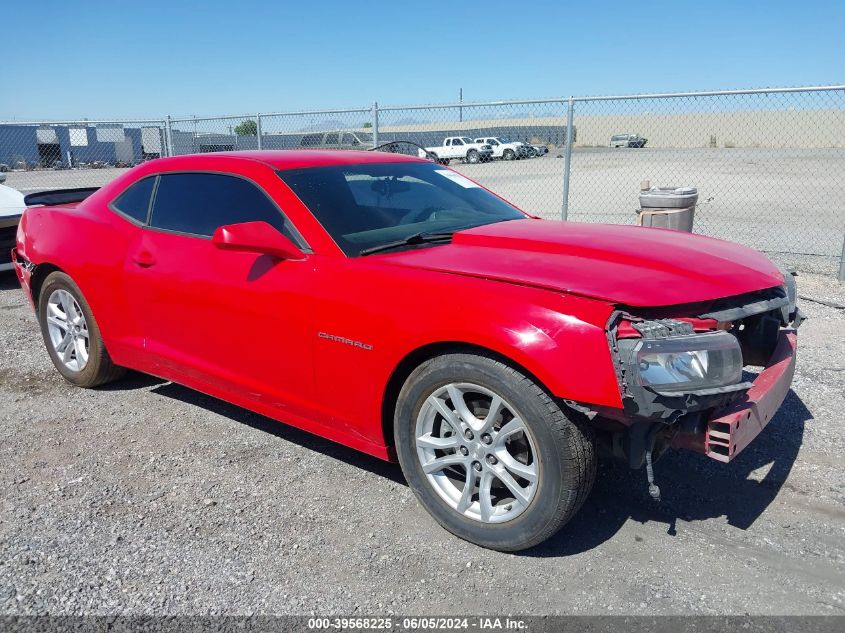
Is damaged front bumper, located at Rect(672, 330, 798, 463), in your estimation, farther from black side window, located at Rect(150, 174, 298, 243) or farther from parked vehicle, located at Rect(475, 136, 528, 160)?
parked vehicle, located at Rect(475, 136, 528, 160)

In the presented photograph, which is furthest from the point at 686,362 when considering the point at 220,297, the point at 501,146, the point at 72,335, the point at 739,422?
the point at 501,146

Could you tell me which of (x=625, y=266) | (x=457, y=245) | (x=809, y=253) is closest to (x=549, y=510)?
(x=625, y=266)

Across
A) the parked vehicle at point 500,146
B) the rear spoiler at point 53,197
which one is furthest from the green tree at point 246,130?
the parked vehicle at point 500,146

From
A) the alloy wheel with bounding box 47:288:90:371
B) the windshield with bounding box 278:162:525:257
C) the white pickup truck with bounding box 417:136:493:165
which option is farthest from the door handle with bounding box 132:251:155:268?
the white pickup truck with bounding box 417:136:493:165

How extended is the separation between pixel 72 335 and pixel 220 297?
1.82m

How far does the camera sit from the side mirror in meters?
3.21

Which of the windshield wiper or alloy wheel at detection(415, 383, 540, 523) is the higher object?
the windshield wiper

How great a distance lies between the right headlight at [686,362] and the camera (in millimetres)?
2436

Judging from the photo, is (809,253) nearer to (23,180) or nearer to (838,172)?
(838,172)

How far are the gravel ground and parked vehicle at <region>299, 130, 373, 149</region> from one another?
33.3 ft

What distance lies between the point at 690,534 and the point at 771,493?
2.05 ft

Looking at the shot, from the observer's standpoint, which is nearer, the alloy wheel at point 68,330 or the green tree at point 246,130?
the alloy wheel at point 68,330

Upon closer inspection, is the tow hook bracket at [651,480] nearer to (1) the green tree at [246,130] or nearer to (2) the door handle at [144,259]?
(2) the door handle at [144,259]

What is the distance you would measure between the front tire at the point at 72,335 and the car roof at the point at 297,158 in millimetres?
1048
